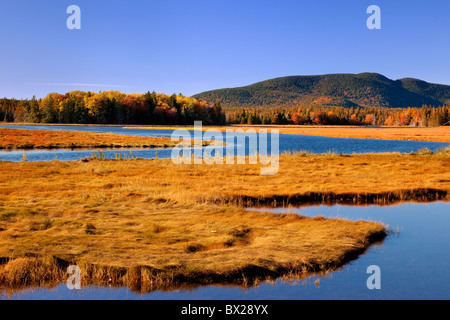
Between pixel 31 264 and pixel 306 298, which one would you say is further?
pixel 31 264

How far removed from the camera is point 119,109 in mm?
158375

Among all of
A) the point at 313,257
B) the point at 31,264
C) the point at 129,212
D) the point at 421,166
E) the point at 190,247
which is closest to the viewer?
the point at 31,264

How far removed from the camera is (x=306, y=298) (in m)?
10.0

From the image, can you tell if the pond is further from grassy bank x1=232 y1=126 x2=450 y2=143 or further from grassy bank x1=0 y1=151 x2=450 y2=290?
grassy bank x1=0 y1=151 x2=450 y2=290

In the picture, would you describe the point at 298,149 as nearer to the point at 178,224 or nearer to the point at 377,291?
the point at 178,224

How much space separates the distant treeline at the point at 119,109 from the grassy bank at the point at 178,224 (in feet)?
431

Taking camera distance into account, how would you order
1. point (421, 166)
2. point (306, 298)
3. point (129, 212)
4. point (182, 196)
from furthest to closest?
point (421, 166) < point (182, 196) < point (129, 212) < point (306, 298)

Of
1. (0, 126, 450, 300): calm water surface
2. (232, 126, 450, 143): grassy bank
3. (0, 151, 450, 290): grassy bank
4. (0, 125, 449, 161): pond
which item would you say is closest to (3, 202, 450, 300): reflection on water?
(0, 126, 450, 300): calm water surface

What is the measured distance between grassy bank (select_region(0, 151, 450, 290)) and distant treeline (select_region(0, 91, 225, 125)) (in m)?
131

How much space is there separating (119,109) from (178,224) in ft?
492

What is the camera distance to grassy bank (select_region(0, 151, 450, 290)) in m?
11.2
